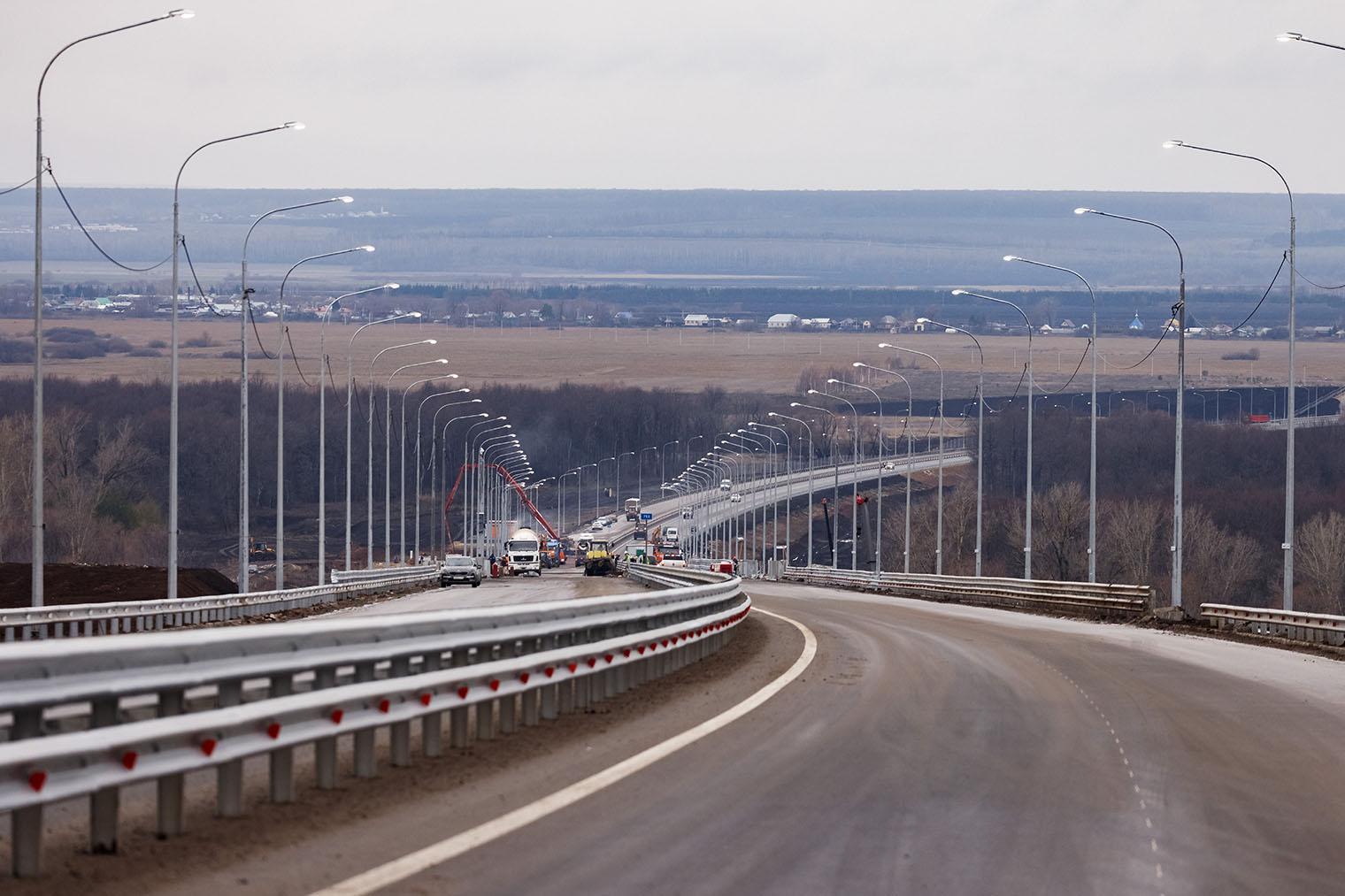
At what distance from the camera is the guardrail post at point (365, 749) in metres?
11.6

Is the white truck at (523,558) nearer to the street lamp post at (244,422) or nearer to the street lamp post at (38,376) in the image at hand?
the street lamp post at (244,422)

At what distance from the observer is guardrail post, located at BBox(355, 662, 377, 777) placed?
37.9 feet

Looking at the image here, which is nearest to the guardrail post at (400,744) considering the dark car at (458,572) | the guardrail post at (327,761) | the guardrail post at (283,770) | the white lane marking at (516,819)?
the guardrail post at (327,761)

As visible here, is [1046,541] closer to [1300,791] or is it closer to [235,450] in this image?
[235,450]

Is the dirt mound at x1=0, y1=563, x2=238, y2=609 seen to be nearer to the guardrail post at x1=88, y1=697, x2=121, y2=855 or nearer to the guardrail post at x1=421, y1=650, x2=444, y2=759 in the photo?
the guardrail post at x1=421, y1=650, x2=444, y2=759

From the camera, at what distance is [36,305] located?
3322cm

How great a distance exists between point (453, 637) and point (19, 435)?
396ft

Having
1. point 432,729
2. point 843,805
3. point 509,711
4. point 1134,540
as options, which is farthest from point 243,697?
point 1134,540

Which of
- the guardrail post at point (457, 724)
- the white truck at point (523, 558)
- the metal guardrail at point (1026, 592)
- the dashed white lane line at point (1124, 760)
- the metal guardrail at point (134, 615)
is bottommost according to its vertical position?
the white truck at point (523, 558)

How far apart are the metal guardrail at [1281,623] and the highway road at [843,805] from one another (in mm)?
13189

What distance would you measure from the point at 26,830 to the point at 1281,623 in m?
30.6

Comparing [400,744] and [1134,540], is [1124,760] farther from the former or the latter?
[1134,540]

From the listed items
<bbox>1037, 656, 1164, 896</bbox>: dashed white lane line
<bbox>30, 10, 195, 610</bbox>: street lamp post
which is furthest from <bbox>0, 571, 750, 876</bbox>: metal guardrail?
<bbox>30, 10, 195, 610</bbox>: street lamp post

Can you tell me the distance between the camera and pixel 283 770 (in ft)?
34.6
